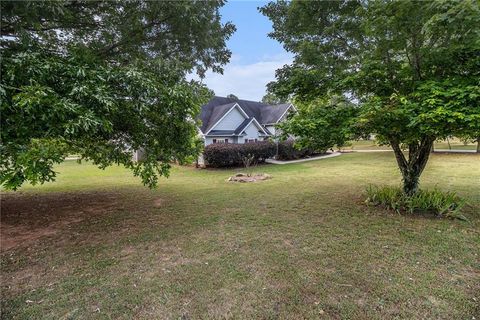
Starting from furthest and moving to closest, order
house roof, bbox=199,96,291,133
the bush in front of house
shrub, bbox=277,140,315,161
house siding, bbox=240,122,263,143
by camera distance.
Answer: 1. house siding, bbox=240,122,263,143
2. house roof, bbox=199,96,291,133
3. shrub, bbox=277,140,315,161
4. the bush in front of house

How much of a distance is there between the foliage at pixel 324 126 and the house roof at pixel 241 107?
16283mm

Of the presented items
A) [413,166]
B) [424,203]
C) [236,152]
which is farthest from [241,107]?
[424,203]

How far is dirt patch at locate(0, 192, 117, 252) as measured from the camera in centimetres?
585

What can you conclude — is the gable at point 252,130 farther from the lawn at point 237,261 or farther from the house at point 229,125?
the lawn at point 237,261

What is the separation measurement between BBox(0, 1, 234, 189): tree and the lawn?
4.75 ft

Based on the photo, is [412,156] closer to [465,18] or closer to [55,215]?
[465,18]

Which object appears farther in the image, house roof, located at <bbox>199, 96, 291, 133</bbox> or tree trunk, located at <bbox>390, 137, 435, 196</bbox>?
house roof, located at <bbox>199, 96, 291, 133</bbox>

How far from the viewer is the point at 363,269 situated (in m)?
4.10

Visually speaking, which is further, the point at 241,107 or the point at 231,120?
the point at 241,107

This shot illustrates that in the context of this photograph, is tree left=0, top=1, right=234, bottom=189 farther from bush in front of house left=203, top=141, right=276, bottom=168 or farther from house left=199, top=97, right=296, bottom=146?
house left=199, top=97, right=296, bottom=146

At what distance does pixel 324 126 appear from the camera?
639 cm

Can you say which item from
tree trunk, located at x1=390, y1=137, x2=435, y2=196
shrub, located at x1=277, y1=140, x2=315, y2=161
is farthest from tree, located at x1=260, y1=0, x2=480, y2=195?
shrub, located at x1=277, y1=140, x2=315, y2=161

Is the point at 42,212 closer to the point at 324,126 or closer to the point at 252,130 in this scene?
the point at 324,126

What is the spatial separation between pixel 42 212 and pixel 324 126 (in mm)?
7696
